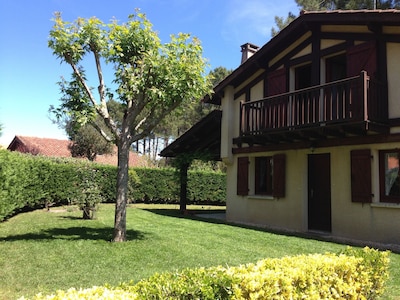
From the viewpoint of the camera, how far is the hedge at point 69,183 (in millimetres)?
12211

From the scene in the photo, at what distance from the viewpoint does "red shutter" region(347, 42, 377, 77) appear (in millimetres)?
9544

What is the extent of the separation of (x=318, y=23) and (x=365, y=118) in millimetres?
4045

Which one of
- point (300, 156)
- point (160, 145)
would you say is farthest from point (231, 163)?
point (160, 145)

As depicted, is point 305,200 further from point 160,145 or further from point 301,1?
point 160,145

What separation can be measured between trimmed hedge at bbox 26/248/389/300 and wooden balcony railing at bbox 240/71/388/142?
5.06 metres

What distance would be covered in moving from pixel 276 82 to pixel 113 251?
805cm

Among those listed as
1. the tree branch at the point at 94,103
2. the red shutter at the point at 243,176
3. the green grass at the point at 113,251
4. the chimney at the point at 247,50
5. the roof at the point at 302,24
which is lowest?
the green grass at the point at 113,251

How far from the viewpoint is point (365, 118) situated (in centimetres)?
845

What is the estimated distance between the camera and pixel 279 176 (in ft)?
38.2

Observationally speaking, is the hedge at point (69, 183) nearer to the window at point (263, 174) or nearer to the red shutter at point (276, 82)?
the window at point (263, 174)

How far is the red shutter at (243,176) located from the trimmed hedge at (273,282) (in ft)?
27.3

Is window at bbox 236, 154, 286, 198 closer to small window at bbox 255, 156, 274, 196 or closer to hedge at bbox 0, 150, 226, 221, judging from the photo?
small window at bbox 255, 156, 274, 196

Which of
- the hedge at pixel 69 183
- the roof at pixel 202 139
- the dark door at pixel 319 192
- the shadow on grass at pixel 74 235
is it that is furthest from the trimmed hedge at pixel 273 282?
the roof at pixel 202 139

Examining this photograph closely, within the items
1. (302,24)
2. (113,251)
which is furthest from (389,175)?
(113,251)
